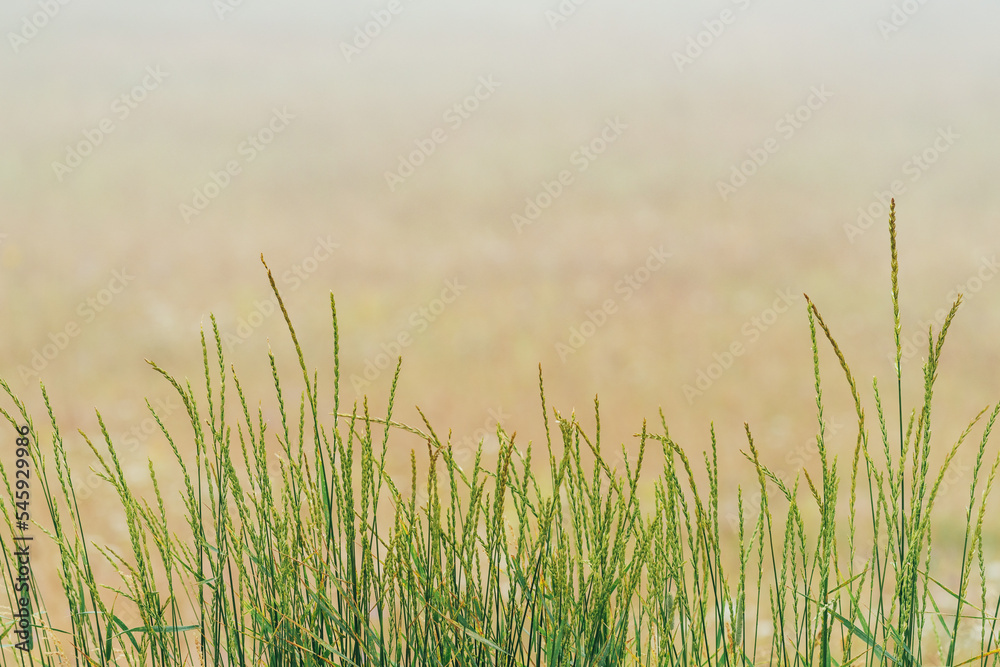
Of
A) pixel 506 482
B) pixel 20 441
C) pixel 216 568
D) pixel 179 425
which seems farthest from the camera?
pixel 179 425

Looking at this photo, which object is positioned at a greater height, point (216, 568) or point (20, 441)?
point (20, 441)

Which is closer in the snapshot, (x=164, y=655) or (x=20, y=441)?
(x=164, y=655)

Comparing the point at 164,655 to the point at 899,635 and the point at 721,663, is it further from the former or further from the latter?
the point at 899,635

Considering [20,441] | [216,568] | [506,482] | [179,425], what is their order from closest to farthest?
[506,482] < [216,568] < [20,441] < [179,425]

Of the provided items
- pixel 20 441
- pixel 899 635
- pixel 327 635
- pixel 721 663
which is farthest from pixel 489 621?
pixel 20 441

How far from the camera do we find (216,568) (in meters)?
0.89

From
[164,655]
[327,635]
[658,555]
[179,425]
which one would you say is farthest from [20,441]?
[179,425]

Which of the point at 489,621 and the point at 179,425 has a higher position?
the point at 179,425

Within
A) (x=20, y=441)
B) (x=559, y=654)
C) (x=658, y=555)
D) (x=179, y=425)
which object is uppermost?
(x=179, y=425)

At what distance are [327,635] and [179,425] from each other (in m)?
3.09

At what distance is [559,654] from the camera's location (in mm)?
818

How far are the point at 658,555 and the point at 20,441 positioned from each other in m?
0.79

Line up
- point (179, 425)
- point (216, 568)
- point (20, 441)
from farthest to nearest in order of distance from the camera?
point (179, 425), point (20, 441), point (216, 568)

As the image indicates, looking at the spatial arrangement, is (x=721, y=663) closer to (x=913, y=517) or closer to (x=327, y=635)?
(x=913, y=517)
